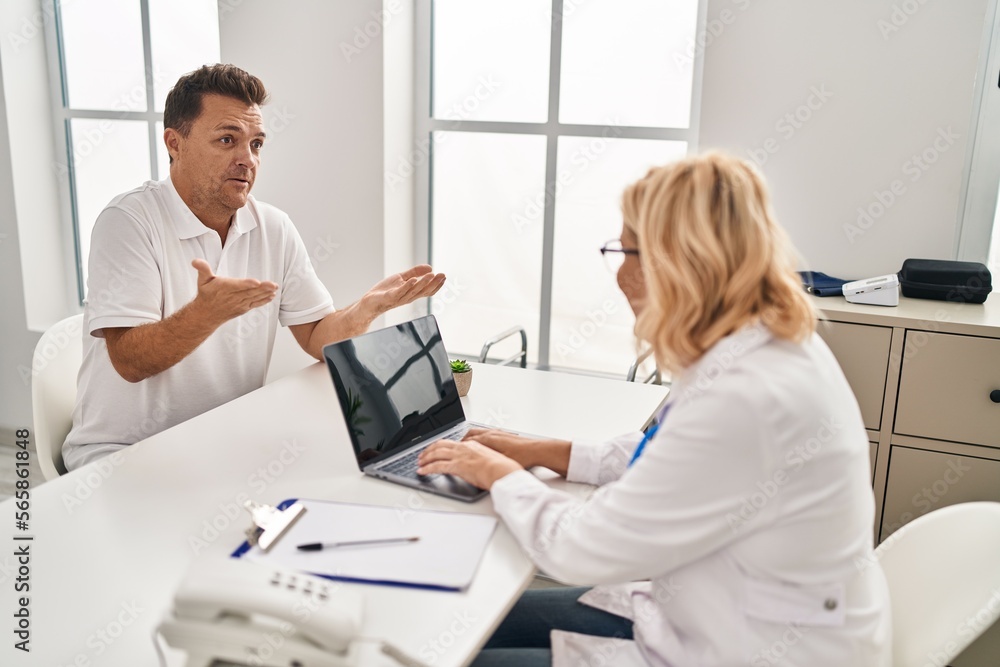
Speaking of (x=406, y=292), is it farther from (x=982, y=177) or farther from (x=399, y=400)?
(x=982, y=177)

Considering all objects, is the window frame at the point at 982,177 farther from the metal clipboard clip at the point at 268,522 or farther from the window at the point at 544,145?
the metal clipboard clip at the point at 268,522

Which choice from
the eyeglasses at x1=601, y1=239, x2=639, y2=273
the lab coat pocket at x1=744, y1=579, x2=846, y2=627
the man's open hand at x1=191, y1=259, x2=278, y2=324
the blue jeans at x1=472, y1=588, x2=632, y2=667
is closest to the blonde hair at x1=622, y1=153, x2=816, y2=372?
the eyeglasses at x1=601, y1=239, x2=639, y2=273

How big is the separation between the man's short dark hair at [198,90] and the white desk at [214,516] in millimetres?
778

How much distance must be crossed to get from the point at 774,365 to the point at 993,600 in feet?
1.61

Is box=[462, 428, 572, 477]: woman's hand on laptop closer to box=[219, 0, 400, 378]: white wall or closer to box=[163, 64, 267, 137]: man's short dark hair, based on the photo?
box=[163, 64, 267, 137]: man's short dark hair

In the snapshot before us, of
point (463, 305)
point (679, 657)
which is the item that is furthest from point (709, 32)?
point (679, 657)

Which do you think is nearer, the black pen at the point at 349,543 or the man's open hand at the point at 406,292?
the black pen at the point at 349,543

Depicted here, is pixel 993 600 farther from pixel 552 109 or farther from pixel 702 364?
pixel 552 109

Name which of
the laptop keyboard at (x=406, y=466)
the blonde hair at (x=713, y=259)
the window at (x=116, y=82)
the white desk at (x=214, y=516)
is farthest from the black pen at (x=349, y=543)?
the window at (x=116, y=82)

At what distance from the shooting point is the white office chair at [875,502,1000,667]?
3.84 feet

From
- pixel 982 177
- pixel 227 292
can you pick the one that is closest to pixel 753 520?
pixel 227 292

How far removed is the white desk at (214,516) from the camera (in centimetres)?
102

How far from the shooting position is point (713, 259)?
42.4 inches

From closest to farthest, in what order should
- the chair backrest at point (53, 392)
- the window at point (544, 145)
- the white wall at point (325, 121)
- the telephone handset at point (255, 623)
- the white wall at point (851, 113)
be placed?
the telephone handset at point (255, 623)
the chair backrest at point (53, 392)
the white wall at point (851, 113)
the window at point (544, 145)
the white wall at point (325, 121)
